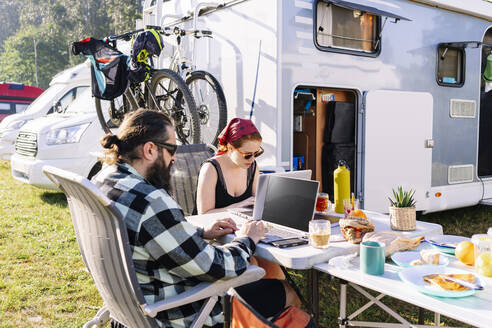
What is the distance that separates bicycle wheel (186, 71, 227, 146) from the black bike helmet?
1.52 feet

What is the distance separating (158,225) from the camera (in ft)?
5.07

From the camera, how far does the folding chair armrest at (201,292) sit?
154 cm

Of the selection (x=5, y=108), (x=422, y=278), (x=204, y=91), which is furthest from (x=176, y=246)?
(x=5, y=108)

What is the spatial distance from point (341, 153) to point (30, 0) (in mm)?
48729

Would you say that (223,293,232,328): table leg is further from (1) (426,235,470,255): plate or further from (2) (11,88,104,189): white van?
(2) (11,88,104,189): white van

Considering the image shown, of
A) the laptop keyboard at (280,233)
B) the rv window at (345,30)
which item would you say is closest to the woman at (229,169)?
the laptop keyboard at (280,233)

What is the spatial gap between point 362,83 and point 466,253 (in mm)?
3012

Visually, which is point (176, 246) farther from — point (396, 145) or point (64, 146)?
point (64, 146)

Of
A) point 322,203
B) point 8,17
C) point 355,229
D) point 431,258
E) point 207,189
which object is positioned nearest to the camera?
point 431,258

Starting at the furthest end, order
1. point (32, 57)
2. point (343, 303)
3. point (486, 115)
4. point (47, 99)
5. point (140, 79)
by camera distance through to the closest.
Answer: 1. point (32, 57)
2. point (47, 99)
3. point (486, 115)
4. point (140, 79)
5. point (343, 303)

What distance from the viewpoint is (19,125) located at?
771 cm

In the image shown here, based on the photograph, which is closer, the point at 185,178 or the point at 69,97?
the point at 185,178

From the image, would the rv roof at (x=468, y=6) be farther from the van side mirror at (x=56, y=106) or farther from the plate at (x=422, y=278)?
the van side mirror at (x=56, y=106)

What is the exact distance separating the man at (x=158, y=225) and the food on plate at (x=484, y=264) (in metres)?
0.89
